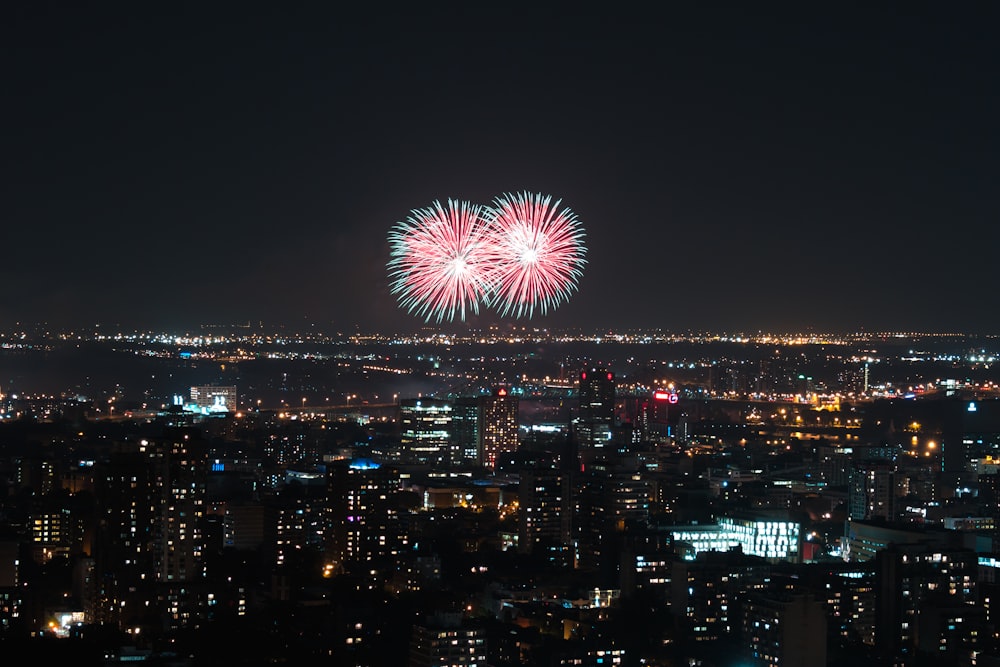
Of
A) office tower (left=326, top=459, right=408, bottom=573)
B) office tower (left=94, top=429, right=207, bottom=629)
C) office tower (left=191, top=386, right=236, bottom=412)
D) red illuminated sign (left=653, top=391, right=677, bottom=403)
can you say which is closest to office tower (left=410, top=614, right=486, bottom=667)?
office tower (left=94, top=429, right=207, bottom=629)

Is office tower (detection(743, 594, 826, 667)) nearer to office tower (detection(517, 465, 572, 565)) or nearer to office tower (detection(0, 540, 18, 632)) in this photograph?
office tower (detection(517, 465, 572, 565))

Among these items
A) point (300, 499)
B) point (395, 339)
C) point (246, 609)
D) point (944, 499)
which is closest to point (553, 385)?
point (395, 339)

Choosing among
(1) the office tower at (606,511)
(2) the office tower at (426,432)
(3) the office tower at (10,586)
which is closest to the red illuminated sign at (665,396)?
(2) the office tower at (426,432)

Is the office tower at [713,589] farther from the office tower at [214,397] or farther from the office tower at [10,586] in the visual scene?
the office tower at [214,397]

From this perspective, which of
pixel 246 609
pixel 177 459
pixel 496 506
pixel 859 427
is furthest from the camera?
pixel 859 427

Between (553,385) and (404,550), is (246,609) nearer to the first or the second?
(404,550)

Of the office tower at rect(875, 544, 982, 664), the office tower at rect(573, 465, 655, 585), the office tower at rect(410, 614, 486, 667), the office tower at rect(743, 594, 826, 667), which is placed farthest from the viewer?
the office tower at rect(573, 465, 655, 585)

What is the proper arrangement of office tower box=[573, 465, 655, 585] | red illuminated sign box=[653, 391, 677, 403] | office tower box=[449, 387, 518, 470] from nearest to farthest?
office tower box=[573, 465, 655, 585]
office tower box=[449, 387, 518, 470]
red illuminated sign box=[653, 391, 677, 403]
